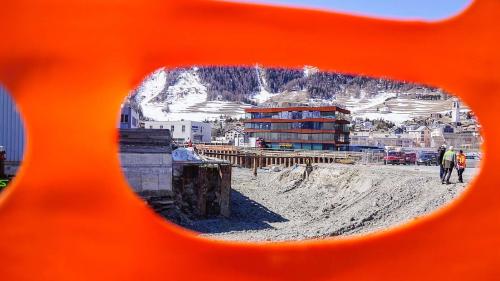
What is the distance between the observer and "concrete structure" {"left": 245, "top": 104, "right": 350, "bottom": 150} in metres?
40.8

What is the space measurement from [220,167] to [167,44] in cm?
1066

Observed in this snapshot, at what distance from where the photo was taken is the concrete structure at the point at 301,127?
1607 inches

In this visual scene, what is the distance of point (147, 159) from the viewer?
25.7 ft

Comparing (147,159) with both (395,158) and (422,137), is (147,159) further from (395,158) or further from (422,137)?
(422,137)

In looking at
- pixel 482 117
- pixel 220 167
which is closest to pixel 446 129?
pixel 220 167

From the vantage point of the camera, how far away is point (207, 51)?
131 cm

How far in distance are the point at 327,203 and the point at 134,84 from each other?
15.0 meters

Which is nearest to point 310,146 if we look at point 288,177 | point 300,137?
point 300,137

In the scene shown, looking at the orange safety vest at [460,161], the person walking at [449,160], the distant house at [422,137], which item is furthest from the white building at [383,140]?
the person walking at [449,160]

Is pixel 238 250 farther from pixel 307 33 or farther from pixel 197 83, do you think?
pixel 197 83

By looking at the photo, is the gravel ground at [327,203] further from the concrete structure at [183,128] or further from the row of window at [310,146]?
the concrete structure at [183,128]

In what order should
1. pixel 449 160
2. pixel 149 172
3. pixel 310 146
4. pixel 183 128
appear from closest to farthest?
pixel 149 172 < pixel 449 160 < pixel 310 146 < pixel 183 128

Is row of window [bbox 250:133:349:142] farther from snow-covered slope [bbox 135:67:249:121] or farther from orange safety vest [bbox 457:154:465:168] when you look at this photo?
snow-covered slope [bbox 135:67:249:121]

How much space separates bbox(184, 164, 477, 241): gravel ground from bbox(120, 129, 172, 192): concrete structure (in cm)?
160
